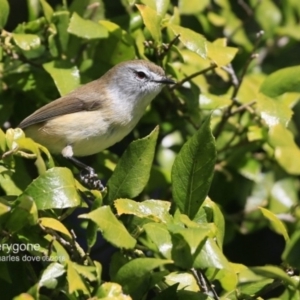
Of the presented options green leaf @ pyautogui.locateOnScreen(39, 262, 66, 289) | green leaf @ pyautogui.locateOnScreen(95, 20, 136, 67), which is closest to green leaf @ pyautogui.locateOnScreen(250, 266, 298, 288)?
green leaf @ pyautogui.locateOnScreen(39, 262, 66, 289)

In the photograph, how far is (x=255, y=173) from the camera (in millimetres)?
3898

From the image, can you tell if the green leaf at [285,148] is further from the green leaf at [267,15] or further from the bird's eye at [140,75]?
the green leaf at [267,15]

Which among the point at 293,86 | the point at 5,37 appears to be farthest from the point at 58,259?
the point at 293,86

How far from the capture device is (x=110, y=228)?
2.18 m

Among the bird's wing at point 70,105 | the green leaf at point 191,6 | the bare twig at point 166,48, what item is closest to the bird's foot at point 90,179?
the bird's wing at point 70,105

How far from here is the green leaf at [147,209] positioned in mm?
2375

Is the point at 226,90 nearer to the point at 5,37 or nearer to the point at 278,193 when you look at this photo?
the point at 278,193

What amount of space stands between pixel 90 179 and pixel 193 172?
4.00 ft

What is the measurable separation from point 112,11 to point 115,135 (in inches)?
34.4

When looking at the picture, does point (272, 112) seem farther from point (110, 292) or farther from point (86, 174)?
point (110, 292)

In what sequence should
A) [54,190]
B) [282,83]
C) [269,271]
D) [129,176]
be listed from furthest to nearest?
1. [282,83]
2. [129,176]
3. [54,190]
4. [269,271]

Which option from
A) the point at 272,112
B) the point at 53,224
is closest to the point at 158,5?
the point at 272,112

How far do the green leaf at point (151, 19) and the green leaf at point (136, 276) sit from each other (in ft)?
4.36

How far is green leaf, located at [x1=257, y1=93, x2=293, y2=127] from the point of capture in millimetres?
3256
